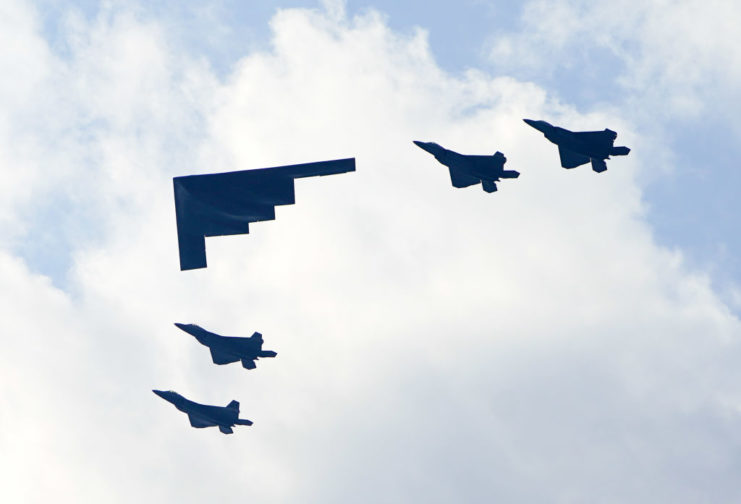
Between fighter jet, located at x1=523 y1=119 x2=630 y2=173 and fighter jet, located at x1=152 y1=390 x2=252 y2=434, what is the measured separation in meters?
23.9

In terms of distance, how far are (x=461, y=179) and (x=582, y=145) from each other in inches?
265

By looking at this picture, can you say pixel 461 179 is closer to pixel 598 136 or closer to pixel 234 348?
pixel 598 136

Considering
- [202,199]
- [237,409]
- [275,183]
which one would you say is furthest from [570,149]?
[237,409]

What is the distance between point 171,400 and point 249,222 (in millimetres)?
Answer: 17579

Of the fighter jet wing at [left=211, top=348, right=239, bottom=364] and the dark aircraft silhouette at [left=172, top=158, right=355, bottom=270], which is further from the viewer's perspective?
the fighter jet wing at [left=211, top=348, right=239, bottom=364]

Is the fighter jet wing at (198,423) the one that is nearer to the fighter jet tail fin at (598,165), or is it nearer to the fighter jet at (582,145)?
the fighter jet at (582,145)

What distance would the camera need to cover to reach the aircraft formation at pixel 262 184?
4103cm

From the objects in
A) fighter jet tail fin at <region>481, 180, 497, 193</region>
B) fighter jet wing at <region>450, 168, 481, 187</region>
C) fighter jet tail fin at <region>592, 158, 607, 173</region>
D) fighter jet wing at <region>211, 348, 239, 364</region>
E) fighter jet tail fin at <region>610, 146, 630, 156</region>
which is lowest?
fighter jet wing at <region>211, 348, 239, 364</region>

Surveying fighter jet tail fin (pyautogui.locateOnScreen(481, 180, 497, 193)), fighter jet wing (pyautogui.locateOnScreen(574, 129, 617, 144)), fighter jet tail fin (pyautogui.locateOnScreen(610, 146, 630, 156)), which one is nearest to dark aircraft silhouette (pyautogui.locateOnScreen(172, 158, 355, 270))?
fighter jet tail fin (pyautogui.locateOnScreen(481, 180, 497, 193))

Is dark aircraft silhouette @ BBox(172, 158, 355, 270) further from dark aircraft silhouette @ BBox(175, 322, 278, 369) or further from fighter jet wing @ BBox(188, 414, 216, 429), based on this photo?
fighter jet wing @ BBox(188, 414, 216, 429)

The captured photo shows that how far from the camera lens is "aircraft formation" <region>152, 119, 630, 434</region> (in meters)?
41.0

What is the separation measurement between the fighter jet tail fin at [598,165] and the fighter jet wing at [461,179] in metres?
6.33

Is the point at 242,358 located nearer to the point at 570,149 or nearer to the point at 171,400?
the point at 171,400

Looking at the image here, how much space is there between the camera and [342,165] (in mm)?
40938
